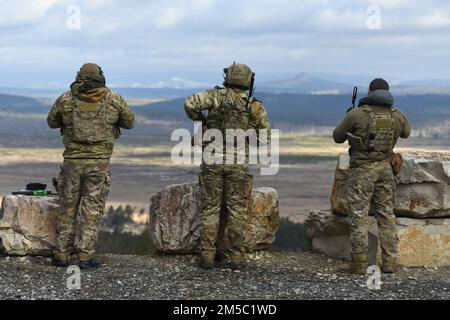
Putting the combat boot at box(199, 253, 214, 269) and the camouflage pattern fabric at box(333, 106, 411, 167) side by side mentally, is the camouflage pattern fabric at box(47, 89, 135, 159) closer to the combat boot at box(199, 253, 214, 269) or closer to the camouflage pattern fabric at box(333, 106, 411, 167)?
the combat boot at box(199, 253, 214, 269)

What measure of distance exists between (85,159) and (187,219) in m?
1.76

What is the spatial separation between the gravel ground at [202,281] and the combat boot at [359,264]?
12cm

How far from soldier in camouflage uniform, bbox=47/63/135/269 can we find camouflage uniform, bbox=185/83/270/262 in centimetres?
98

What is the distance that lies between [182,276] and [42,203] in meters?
2.17

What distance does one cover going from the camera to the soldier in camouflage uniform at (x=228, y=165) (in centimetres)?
940

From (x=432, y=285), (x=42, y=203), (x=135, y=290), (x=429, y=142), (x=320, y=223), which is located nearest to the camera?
(x=135, y=290)

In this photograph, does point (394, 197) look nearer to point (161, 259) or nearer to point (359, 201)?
point (359, 201)

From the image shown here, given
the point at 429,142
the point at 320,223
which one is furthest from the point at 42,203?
the point at 429,142

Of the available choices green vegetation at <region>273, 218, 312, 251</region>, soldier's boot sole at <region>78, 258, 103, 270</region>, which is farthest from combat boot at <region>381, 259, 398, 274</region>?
soldier's boot sole at <region>78, 258, 103, 270</region>

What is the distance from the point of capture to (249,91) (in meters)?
9.51

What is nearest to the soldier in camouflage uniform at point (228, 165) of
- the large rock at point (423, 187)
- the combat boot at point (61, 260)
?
the large rock at point (423, 187)

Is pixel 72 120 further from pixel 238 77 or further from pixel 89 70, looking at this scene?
pixel 238 77

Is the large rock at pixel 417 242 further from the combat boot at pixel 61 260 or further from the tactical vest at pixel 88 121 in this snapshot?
the combat boot at pixel 61 260

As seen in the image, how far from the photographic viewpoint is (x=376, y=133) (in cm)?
927
